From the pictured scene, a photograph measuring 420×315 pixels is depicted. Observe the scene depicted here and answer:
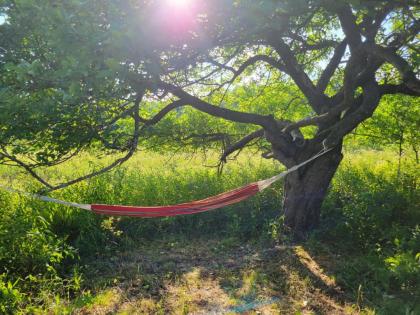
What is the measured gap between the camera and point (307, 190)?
4711mm

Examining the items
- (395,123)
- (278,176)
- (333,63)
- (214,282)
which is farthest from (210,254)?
(395,123)

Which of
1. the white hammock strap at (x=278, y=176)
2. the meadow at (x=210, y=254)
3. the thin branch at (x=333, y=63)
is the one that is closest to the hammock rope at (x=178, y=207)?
the white hammock strap at (x=278, y=176)

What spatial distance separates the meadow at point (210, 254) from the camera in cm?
336

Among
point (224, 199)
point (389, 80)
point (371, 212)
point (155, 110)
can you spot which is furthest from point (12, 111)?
point (389, 80)

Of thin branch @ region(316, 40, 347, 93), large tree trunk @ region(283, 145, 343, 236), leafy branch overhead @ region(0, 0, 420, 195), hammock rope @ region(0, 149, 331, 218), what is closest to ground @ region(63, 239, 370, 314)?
large tree trunk @ region(283, 145, 343, 236)

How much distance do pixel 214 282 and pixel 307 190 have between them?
1.70m

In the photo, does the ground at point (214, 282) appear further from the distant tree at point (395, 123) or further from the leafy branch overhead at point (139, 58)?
the distant tree at point (395, 123)

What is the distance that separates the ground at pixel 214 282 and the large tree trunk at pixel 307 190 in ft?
1.28

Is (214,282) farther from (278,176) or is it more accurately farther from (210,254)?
(278,176)

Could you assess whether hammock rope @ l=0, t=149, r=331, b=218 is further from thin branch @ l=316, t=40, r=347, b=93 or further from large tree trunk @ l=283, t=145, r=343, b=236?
thin branch @ l=316, t=40, r=347, b=93

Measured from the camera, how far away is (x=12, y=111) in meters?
2.78

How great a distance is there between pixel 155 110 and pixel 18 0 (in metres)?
3.84

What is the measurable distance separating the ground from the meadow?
12mm

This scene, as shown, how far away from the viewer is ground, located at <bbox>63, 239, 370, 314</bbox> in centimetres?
335
